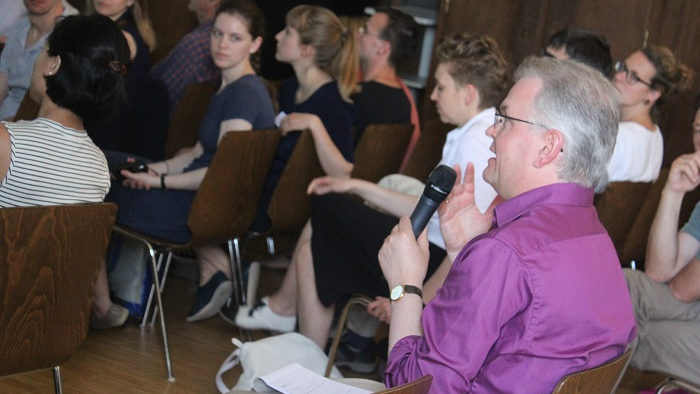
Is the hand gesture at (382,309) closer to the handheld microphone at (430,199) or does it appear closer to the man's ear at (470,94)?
the man's ear at (470,94)

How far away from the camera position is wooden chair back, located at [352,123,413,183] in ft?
14.0

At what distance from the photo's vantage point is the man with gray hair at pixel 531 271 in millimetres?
1720

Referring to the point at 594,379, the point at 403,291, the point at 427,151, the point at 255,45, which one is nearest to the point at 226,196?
the point at 255,45

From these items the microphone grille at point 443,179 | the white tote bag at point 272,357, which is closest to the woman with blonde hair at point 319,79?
the white tote bag at point 272,357

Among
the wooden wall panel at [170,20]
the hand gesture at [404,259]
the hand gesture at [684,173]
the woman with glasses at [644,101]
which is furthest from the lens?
the wooden wall panel at [170,20]

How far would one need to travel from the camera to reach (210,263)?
4.12 meters

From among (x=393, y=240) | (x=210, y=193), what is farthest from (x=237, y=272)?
(x=393, y=240)

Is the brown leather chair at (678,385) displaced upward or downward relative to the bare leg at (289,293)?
upward

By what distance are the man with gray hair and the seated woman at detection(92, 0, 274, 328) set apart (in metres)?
1.90

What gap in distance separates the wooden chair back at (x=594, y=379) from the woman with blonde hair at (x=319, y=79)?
94.0 inches

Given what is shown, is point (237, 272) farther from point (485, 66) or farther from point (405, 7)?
point (405, 7)

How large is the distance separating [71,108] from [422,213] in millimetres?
1345

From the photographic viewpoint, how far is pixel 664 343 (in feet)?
10.0

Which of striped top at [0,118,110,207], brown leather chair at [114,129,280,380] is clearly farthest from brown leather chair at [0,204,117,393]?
brown leather chair at [114,129,280,380]
